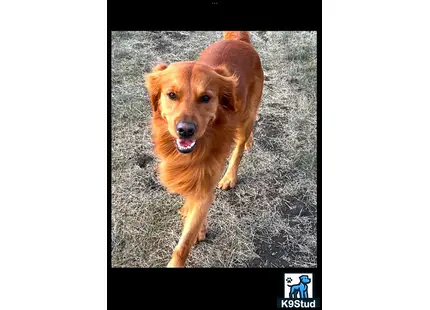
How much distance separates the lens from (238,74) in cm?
298

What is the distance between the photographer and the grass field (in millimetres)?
2867

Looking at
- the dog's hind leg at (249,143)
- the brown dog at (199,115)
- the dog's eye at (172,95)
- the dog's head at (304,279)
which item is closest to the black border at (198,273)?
the dog's head at (304,279)

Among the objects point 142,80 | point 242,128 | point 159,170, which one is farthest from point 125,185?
point 242,128

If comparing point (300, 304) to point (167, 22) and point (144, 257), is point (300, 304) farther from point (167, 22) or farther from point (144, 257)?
point (167, 22)

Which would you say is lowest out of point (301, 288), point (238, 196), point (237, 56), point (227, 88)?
point (301, 288)

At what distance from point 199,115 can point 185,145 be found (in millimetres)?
230

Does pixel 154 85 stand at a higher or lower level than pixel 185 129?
higher

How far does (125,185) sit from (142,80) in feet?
2.49

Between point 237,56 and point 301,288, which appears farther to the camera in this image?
point 237,56

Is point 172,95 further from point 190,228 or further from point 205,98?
point 190,228

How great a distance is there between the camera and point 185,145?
2605 mm

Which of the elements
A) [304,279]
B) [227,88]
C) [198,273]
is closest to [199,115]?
[227,88]

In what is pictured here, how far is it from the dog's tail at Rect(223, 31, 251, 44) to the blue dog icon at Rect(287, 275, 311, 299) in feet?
5.53

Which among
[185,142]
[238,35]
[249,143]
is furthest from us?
[249,143]
